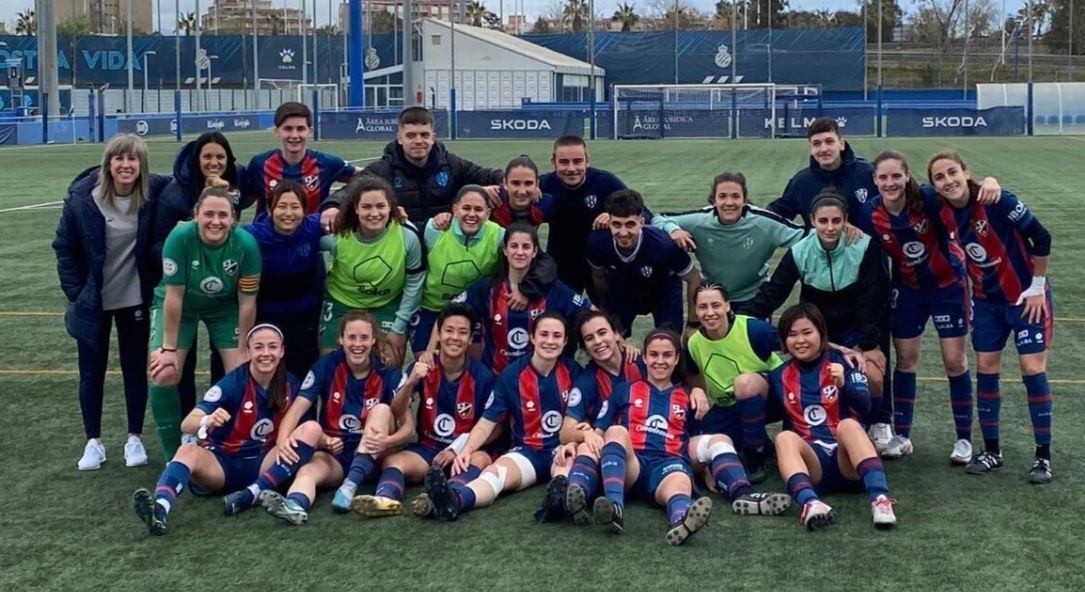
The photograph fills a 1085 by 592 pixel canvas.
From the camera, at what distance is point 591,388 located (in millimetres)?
6219

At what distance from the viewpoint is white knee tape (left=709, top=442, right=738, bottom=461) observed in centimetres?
598

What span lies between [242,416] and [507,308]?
1428 mm

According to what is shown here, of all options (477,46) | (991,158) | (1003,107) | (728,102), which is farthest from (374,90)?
(991,158)

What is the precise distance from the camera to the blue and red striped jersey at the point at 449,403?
20.7 ft

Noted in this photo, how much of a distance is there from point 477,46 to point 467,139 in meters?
28.1

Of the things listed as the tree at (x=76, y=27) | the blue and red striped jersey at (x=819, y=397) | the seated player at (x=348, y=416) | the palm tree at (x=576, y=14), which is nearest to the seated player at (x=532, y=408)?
the seated player at (x=348, y=416)

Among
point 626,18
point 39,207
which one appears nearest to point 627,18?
point 626,18

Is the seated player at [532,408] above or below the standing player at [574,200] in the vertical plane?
below

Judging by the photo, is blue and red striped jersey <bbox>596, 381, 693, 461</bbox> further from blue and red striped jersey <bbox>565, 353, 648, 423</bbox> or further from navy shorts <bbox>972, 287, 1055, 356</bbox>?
navy shorts <bbox>972, 287, 1055, 356</bbox>

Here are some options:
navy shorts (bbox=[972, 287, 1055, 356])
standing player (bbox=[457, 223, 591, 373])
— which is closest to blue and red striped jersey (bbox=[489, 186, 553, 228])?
standing player (bbox=[457, 223, 591, 373])

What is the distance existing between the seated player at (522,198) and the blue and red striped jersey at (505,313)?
50 cm

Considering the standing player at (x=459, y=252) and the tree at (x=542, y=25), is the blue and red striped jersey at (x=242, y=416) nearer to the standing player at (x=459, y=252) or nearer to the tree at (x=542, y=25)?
the standing player at (x=459, y=252)

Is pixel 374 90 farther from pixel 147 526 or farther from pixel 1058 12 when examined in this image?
pixel 147 526

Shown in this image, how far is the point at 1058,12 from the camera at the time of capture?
78.6 meters
